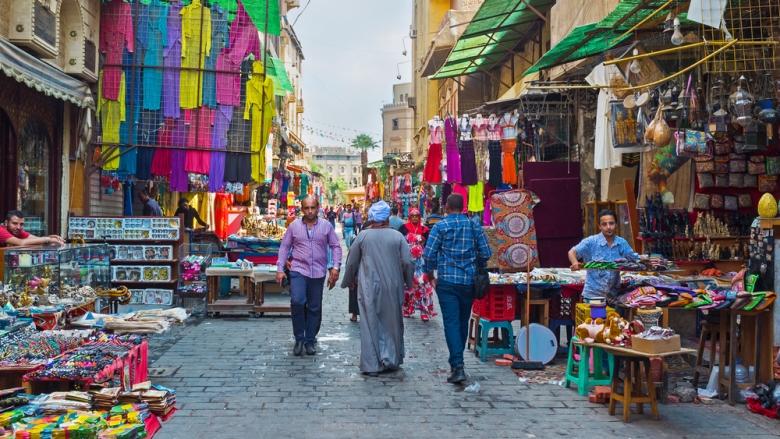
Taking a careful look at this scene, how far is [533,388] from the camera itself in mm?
6730

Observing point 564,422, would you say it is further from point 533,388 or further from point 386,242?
point 386,242

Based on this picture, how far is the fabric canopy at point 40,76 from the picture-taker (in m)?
8.36

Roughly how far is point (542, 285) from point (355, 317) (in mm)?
3860

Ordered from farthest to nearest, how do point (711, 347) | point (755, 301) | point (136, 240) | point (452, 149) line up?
point (452, 149) → point (136, 240) → point (711, 347) → point (755, 301)

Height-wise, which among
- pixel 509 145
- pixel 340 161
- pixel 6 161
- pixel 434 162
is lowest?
pixel 6 161

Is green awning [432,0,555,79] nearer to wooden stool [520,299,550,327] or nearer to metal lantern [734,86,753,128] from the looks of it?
metal lantern [734,86,753,128]

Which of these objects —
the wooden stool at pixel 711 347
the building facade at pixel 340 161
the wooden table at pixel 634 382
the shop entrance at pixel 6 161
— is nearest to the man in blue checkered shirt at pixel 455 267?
the wooden table at pixel 634 382

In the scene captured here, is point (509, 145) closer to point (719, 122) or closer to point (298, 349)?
point (719, 122)

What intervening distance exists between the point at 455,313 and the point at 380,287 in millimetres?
956

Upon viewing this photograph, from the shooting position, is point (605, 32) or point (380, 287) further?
point (605, 32)

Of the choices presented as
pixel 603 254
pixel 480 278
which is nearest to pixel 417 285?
pixel 480 278

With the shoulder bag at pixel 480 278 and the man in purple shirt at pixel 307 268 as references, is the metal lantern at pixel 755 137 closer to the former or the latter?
the shoulder bag at pixel 480 278

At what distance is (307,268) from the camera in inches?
332

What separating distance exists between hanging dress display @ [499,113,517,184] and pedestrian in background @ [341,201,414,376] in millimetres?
6967
